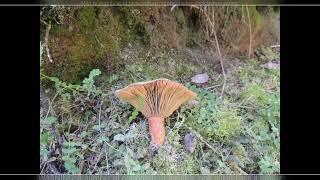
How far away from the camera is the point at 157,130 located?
1.51m

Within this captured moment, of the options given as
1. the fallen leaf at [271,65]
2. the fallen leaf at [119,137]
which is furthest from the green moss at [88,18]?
the fallen leaf at [271,65]

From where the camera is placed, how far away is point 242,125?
1549mm

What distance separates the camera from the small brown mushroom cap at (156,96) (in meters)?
1.44

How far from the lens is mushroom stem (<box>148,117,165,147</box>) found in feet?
4.96

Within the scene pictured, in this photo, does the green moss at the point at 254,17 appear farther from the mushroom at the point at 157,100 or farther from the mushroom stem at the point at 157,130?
the mushroom stem at the point at 157,130

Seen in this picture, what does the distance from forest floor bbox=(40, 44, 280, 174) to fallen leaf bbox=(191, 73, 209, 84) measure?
0.01 metres

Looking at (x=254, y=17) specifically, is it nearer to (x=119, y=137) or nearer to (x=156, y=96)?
(x=156, y=96)

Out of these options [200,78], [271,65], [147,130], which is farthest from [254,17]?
[147,130]

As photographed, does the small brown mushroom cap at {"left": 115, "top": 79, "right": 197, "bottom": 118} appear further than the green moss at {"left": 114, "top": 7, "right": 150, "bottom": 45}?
No

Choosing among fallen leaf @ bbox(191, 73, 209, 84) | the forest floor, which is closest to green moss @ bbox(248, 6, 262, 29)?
the forest floor

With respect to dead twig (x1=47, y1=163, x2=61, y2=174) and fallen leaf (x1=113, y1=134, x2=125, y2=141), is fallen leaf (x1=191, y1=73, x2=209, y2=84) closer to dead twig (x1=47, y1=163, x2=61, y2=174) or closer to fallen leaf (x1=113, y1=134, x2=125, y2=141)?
fallen leaf (x1=113, y1=134, x2=125, y2=141)
